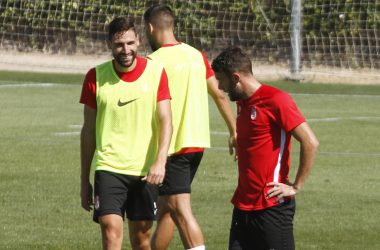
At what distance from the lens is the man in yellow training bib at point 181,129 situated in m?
5.44

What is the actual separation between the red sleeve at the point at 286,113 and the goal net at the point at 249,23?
1706cm

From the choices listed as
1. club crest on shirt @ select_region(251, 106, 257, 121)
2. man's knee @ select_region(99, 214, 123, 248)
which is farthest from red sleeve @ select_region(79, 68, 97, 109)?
club crest on shirt @ select_region(251, 106, 257, 121)

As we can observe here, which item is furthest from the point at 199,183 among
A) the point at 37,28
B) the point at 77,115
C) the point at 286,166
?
the point at 37,28

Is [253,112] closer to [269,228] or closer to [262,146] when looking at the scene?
[262,146]

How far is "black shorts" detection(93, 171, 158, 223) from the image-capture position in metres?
4.84

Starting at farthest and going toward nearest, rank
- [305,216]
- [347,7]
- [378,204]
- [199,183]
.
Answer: [347,7] → [199,183] → [378,204] → [305,216]

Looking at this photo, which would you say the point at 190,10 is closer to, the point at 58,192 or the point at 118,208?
the point at 58,192

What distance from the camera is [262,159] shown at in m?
4.29

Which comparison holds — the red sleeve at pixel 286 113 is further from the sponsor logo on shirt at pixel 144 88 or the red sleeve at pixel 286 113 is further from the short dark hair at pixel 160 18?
the short dark hair at pixel 160 18

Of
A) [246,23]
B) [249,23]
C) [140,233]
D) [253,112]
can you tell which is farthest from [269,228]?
[249,23]

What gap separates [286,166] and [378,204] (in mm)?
3521

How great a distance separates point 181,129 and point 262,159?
1.35 meters

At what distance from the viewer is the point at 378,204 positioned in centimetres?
750

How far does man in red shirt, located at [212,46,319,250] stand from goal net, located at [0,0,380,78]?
1691cm
